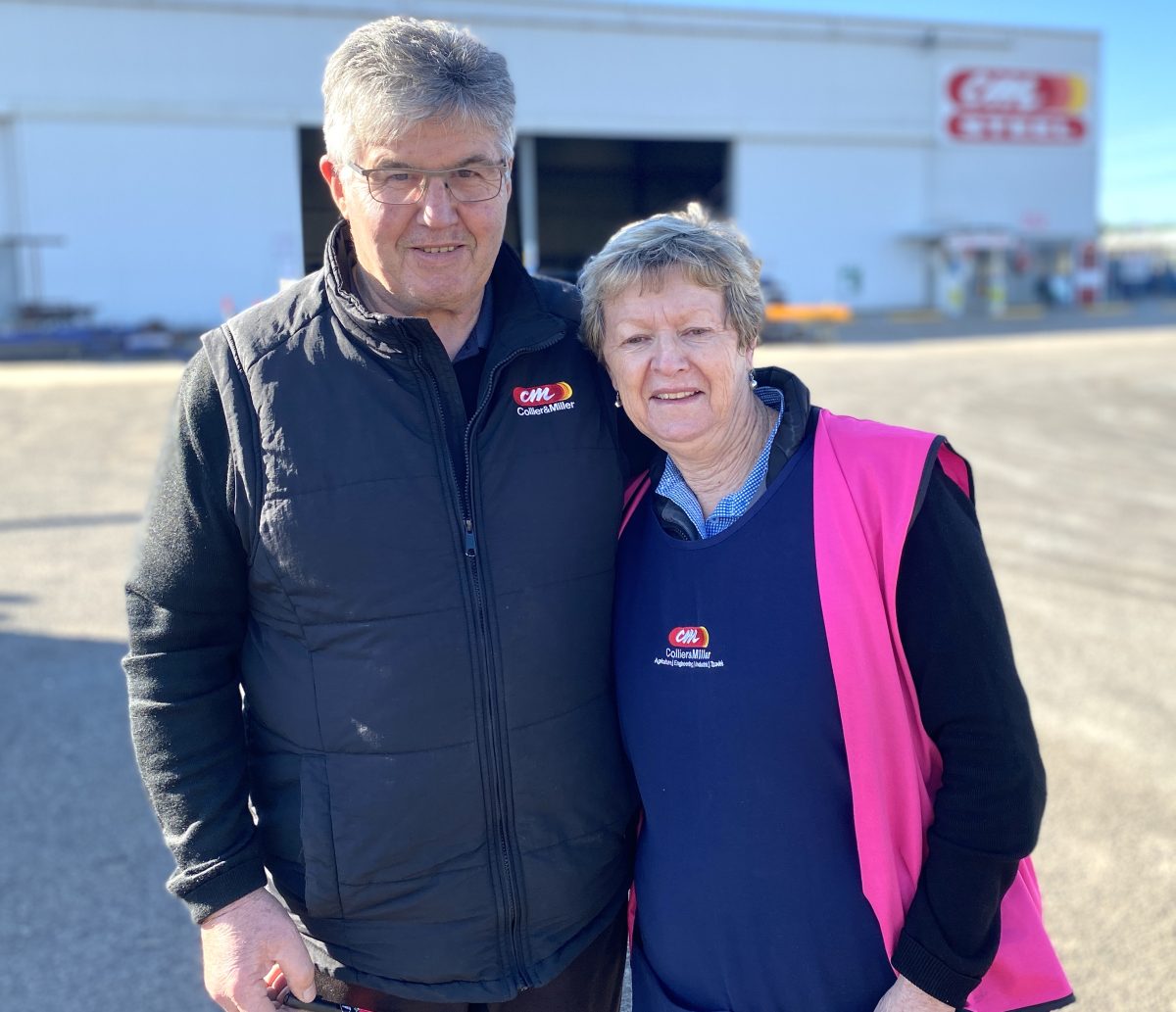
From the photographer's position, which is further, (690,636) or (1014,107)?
(1014,107)

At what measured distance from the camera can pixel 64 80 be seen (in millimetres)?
28484

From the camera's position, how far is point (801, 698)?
1852 mm

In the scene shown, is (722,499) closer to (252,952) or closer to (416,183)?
(416,183)

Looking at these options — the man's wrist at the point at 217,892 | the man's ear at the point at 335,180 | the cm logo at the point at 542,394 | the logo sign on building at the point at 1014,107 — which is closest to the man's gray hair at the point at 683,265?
the cm logo at the point at 542,394

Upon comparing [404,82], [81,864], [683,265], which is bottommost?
[81,864]

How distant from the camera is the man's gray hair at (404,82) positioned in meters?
1.87

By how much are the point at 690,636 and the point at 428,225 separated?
85cm

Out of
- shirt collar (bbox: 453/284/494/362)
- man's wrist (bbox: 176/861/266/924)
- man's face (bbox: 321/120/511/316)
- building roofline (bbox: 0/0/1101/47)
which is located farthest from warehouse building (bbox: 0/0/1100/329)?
man's wrist (bbox: 176/861/266/924)

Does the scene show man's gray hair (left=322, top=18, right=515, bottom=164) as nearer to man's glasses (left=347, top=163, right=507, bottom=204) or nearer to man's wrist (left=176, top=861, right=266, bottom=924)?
man's glasses (left=347, top=163, right=507, bottom=204)

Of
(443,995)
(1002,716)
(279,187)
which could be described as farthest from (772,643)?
(279,187)

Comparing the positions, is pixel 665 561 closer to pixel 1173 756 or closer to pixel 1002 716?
pixel 1002 716

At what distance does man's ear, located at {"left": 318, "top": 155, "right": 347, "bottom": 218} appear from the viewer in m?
2.01

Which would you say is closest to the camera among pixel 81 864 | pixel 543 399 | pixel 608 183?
pixel 543 399

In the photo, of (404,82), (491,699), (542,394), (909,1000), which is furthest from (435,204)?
(909,1000)
